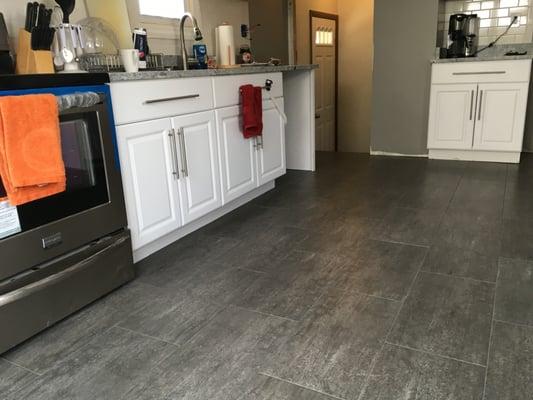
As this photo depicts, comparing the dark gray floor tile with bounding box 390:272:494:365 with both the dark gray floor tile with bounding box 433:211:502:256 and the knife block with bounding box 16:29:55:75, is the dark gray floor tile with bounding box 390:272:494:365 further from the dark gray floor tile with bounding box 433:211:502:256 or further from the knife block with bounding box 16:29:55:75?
the knife block with bounding box 16:29:55:75

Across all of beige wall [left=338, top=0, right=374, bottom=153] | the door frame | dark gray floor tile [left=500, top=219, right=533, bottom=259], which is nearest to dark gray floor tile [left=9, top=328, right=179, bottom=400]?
dark gray floor tile [left=500, top=219, right=533, bottom=259]

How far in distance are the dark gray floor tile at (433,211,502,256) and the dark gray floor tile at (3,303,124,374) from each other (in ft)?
5.58

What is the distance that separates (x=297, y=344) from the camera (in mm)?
1557

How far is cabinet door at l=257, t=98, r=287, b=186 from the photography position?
318 cm

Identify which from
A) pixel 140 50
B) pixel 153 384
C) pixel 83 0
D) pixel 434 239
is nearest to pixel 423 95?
pixel 434 239

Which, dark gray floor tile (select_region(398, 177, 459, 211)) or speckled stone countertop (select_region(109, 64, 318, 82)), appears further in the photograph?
dark gray floor tile (select_region(398, 177, 459, 211))

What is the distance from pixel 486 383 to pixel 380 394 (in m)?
0.33

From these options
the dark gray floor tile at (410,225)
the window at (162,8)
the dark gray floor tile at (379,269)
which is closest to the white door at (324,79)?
the window at (162,8)

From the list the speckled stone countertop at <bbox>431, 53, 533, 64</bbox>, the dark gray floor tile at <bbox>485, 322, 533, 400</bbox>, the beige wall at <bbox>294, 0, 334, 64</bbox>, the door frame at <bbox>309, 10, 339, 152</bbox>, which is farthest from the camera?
the door frame at <bbox>309, 10, 339, 152</bbox>

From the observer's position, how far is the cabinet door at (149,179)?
2.04m

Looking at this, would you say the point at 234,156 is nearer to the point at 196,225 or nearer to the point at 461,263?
the point at 196,225

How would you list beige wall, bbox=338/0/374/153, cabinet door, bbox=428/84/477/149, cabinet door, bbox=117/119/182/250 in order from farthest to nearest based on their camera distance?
1. beige wall, bbox=338/0/374/153
2. cabinet door, bbox=428/84/477/149
3. cabinet door, bbox=117/119/182/250

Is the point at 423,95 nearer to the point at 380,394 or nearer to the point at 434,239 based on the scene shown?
the point at 434,239

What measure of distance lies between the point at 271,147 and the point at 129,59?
1.30m
